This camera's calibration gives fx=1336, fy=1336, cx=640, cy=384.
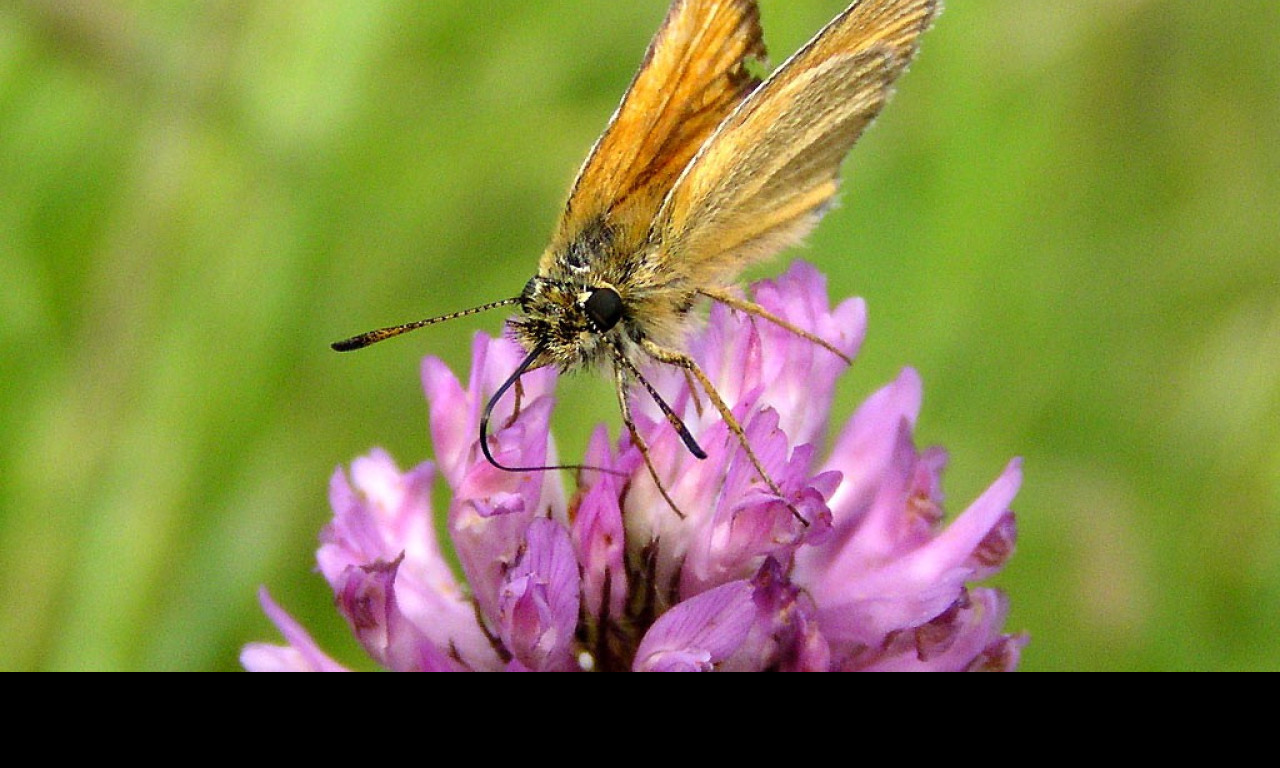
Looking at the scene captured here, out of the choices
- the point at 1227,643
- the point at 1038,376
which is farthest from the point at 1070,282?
the point at 1227,643

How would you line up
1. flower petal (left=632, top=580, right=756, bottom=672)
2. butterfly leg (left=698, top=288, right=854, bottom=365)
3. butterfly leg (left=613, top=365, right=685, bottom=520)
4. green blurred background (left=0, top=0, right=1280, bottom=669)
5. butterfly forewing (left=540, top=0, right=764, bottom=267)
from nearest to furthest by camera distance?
flower petal (left=632, top=580, right=756, bottom=672) < butterfly leg (left=613, top=365, right=685, bottom=520) < butterfly leg (left=698, top=288, right=854, bottom=365) < butterfly forewing (left=540, top=0, right=764, bottom=267) < green blurred background (left=0, top=0, right=1280, bottom=669)

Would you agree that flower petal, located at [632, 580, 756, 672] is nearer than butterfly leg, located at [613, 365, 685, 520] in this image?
Yes

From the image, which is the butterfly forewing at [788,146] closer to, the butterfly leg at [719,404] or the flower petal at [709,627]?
the butterfly leg at [719,404]

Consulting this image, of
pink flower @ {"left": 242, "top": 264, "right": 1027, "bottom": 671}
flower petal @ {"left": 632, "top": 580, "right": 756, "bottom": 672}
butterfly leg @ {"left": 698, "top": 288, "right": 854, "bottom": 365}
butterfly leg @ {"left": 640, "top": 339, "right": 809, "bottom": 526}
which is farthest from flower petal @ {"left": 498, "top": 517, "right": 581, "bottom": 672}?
butterfly leg @ {"left": 698, "top": 288, "right": 854, "bottom": 365}

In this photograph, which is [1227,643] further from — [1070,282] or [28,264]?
[28,264]

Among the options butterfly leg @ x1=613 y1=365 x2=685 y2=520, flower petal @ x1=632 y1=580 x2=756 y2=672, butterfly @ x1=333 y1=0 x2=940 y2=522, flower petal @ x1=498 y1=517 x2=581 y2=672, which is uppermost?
butterfly @ x1=333 y1=0 x2=940 y2=522

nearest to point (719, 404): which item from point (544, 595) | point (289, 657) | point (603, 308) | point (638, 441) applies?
point (638, 441)

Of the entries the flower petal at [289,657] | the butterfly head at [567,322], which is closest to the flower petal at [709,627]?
the butterfly head at [567,322]

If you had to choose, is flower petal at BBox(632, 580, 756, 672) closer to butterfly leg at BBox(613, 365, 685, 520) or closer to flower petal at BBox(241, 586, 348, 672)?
butterfly leg at BBox(613, 365, 685, 520)

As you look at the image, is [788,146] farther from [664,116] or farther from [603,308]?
[603,308]
